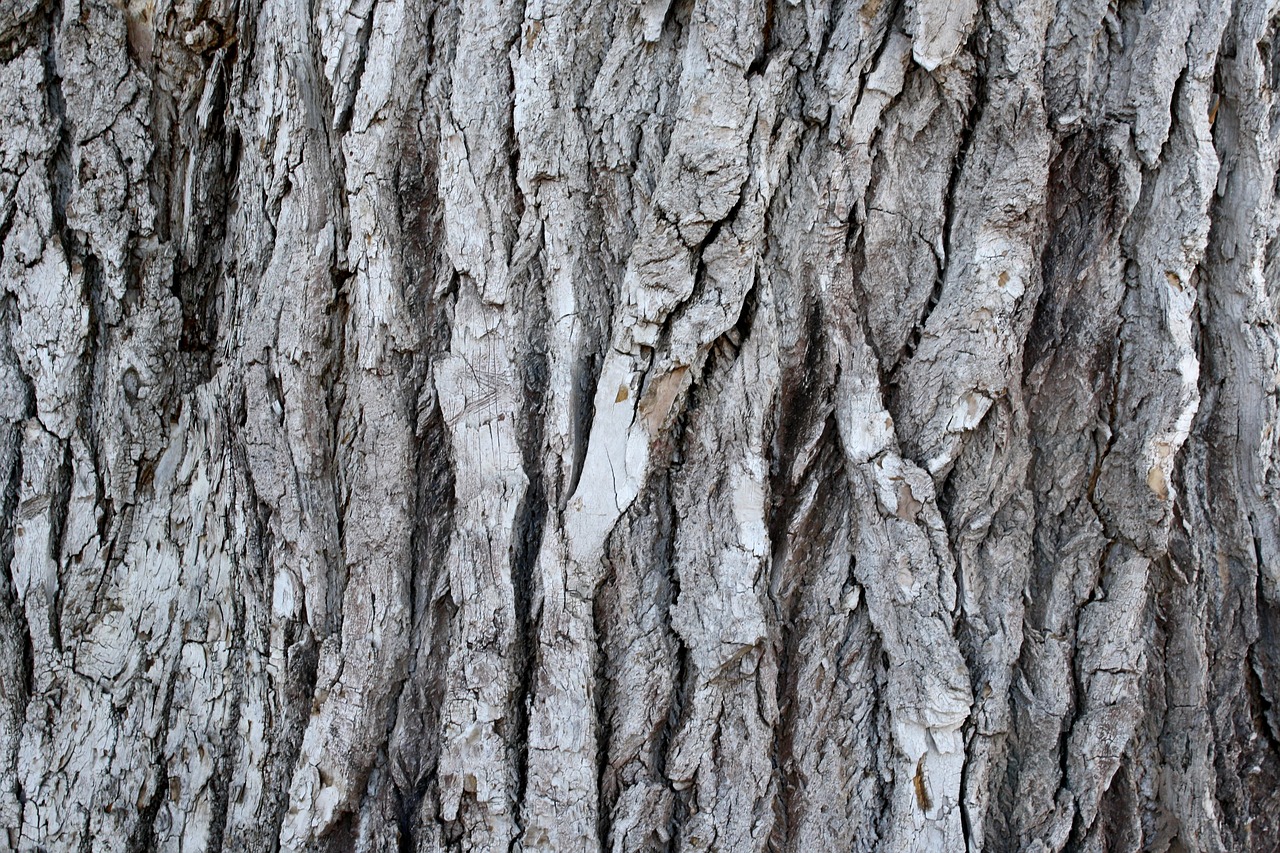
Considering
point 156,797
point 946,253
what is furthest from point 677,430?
point 156,797

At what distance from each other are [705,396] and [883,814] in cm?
76

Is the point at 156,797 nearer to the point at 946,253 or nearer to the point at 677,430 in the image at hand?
the point at 677,430

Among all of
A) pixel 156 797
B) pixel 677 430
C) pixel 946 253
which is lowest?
pixel 156 797

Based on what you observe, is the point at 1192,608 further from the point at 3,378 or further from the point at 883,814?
the point at 3,378

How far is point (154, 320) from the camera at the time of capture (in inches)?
59.4

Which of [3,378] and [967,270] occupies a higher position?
[967,270]

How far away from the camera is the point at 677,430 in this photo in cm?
133

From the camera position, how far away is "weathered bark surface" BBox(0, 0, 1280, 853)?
4.28 ft

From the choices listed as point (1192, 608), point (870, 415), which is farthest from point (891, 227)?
point (1192, 608)

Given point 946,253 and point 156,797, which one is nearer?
point 946,253

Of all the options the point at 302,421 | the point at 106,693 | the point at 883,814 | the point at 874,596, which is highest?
the point at 302,421

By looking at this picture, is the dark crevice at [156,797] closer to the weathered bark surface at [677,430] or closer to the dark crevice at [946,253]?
the weathered bark surface at [677,430]

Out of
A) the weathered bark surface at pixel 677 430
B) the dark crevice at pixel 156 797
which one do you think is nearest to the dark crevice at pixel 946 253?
the weathered bark surface at pixel 677 430

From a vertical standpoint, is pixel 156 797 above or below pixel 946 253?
below
